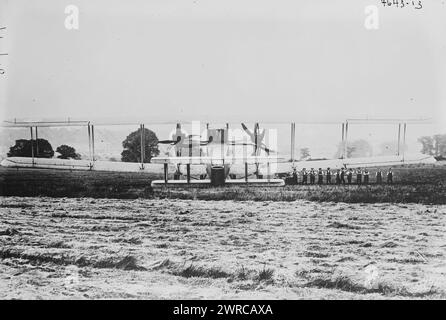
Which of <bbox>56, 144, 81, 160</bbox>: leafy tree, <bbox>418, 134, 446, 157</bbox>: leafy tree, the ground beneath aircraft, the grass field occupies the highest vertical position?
<bbox>418, 134, 446, 157</bbox>: leafy tree

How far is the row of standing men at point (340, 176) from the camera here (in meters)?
3.07

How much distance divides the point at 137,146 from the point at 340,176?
5.87 feet

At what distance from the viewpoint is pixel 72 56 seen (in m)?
2.79

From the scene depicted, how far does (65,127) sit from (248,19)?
168 cm

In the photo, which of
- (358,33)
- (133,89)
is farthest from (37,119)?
(358,33)

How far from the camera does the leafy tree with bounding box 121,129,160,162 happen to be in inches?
119

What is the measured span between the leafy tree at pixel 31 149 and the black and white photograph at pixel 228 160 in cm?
1

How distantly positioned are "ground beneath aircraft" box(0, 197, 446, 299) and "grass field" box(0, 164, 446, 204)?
68mm

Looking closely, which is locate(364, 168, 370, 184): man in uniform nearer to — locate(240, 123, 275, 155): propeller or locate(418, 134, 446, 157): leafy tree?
locate(418, 134, 446, 157): leafy tree

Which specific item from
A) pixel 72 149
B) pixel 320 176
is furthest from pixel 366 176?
pixel 72 149

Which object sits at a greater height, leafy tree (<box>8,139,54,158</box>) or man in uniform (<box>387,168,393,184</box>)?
leafy tree (<box>8,139,54,158</box>)

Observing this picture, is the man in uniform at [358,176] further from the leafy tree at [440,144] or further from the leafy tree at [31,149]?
the leafy tree at [31,149]

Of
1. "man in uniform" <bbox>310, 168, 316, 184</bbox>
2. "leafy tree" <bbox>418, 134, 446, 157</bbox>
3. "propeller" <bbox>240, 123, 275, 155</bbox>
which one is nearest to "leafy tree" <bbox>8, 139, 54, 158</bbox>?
"propeller" <bbox>240, 123, 275, 155</bbox>

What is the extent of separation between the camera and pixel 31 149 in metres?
3.04
